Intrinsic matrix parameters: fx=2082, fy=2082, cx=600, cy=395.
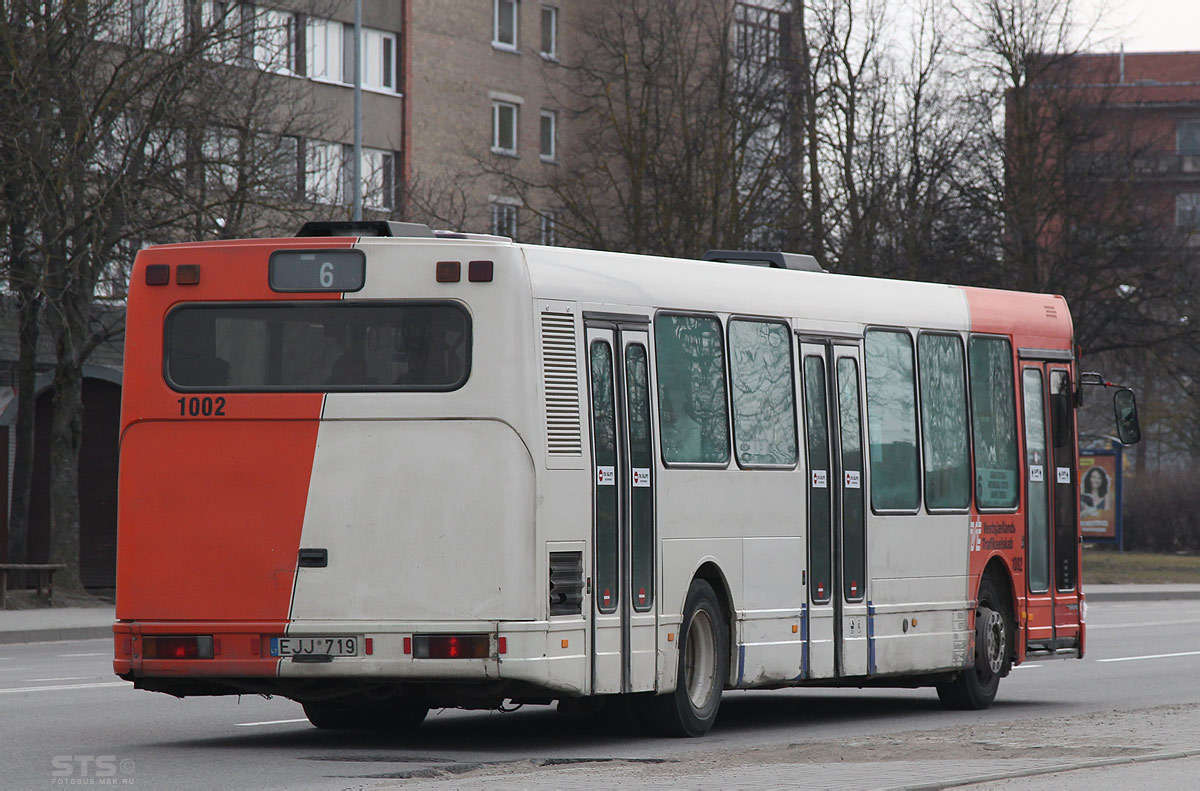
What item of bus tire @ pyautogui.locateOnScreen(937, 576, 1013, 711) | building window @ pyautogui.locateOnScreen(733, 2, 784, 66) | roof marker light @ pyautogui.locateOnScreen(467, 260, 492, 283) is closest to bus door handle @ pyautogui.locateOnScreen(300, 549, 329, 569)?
roof marker light @ pyautogui.locateOnScreen(467, 260, 492, 283)

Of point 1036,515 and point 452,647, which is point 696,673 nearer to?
point 452,647

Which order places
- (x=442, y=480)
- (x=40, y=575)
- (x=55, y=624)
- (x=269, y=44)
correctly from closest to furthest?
(x=442, y=480), (x=55, y=624), (x=40, y=575), (x=269, y=44)

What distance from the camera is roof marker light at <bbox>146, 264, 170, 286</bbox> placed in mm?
11984

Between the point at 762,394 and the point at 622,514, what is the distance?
1.90 m

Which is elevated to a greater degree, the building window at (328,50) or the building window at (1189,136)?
the building window at (1189,136)

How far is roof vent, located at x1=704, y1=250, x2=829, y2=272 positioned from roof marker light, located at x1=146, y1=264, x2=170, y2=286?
4.31 m

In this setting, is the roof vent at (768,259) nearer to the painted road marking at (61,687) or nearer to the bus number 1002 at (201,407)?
the bus number 1002 at (201,407)

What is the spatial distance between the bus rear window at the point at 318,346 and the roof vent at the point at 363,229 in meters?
0.59

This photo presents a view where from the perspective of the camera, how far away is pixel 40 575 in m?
29.2

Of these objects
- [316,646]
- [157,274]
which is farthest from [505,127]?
[316,646]

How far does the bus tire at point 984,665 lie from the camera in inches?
620

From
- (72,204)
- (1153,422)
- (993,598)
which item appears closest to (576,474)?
(993,598)

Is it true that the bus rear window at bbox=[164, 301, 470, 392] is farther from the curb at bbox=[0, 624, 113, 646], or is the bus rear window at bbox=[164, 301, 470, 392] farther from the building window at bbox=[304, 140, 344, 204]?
the building window at bbox=[304, 140, 344, 204]

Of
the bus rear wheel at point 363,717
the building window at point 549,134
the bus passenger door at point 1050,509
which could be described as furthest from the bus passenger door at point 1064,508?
the building window at point 549,134
